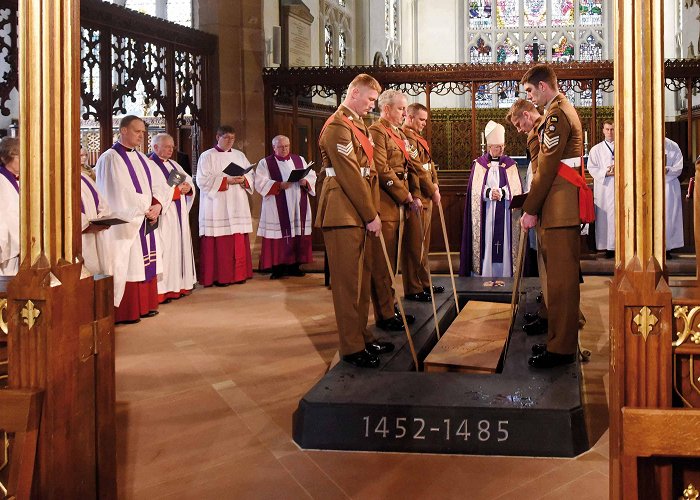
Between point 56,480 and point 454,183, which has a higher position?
point 454,183


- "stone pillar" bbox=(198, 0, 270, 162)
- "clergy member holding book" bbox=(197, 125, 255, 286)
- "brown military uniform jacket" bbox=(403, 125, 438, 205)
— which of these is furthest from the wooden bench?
"stone pillar" bbox=(198, 0, 270, 162)

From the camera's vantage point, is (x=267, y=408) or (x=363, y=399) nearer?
(x=363, y=399)

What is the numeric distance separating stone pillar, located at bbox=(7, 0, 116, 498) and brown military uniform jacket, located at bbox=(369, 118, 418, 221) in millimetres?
3218

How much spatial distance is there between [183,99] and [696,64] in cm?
616

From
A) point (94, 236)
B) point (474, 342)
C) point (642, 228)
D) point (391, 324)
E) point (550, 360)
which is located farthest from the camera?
point (94, 236)

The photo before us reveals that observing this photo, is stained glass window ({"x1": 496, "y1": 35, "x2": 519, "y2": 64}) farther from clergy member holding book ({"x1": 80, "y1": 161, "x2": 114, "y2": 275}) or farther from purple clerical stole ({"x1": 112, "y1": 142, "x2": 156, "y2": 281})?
clergy member holding book ({"x1": 80, "y1": 161, "x2": 114, "y2": 275})

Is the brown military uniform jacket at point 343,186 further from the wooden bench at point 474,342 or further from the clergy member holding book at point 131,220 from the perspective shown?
the clergy member holding book at point 131,220

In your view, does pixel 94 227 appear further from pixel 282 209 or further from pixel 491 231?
pixel 491 231

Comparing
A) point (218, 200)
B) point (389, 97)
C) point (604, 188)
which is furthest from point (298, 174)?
point (604, 188)

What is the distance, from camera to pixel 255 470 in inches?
119

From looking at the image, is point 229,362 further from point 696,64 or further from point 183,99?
point 696,64

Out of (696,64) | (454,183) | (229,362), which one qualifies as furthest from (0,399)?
(696,64)

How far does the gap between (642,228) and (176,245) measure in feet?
18.6

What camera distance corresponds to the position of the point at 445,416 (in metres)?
3.26
